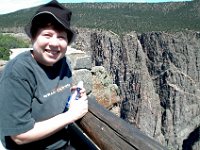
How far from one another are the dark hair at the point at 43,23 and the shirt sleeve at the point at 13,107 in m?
0.42

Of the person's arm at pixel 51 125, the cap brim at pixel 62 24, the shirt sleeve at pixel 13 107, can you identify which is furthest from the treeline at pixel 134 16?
the shirt sleeve at pixel 13 107

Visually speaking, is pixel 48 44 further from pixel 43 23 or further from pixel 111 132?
pixel 111 132

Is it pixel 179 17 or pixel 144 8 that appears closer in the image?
pixel 179 17

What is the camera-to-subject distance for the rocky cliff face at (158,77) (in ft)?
229

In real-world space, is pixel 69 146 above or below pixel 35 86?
below

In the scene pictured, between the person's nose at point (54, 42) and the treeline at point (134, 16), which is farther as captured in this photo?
the treeline at point (134, 16)

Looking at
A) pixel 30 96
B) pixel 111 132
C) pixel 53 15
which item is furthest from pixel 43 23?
pixel 111 132

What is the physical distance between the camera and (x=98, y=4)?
301 feet

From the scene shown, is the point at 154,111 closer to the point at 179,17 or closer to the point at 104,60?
the point at 104,60

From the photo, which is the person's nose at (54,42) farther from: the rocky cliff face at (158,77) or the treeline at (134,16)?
the treeline at (134,16)

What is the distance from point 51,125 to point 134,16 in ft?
271

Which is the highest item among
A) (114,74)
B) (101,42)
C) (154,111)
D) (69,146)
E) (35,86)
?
(35,86)

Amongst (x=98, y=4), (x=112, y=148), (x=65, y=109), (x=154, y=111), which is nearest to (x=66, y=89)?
(x=65, y=109)

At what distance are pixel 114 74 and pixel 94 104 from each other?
236 feet
